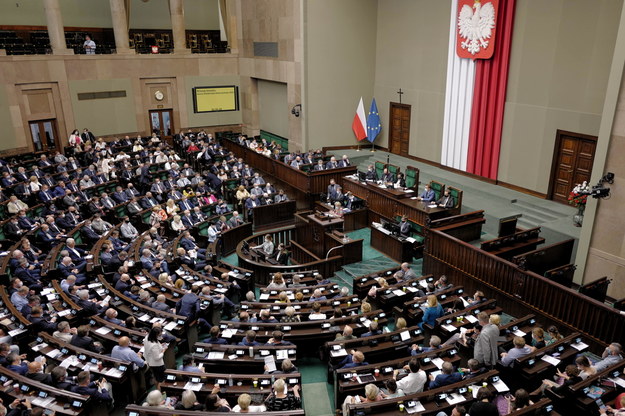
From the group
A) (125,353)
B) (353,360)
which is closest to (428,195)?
(353,360)

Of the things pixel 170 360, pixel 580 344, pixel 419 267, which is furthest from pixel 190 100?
pixel 580 344

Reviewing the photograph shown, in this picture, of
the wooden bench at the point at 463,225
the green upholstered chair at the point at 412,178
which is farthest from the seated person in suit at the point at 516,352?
the green upholstered chair at the point at 412,178

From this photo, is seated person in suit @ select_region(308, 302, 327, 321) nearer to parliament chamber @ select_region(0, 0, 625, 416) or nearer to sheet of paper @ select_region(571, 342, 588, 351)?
parliament chamber @ select_region(0, 0, 625, 416)

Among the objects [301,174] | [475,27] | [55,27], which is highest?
→ [55,27]

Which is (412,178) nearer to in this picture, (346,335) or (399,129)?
(399,129)

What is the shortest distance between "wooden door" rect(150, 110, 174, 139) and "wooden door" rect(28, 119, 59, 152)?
14.1 feet

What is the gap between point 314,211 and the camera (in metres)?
14.8

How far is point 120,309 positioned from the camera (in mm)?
8359

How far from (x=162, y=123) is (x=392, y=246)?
15.7 m

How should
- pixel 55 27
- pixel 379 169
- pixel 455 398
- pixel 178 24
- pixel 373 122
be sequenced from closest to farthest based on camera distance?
1. pixel 455 398
2. pixel 379 169
3. pixel 55 27
4. pixel 373 122
5. pixel 178 24

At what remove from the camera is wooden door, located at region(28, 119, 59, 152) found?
20.1 meters

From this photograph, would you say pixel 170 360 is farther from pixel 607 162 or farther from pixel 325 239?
pixel 607 162

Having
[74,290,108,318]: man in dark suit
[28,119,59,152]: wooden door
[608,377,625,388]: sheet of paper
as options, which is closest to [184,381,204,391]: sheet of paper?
[74,290,108,318]: man in dark suit

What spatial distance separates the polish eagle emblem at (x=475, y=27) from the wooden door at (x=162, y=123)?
1427 centimetres
